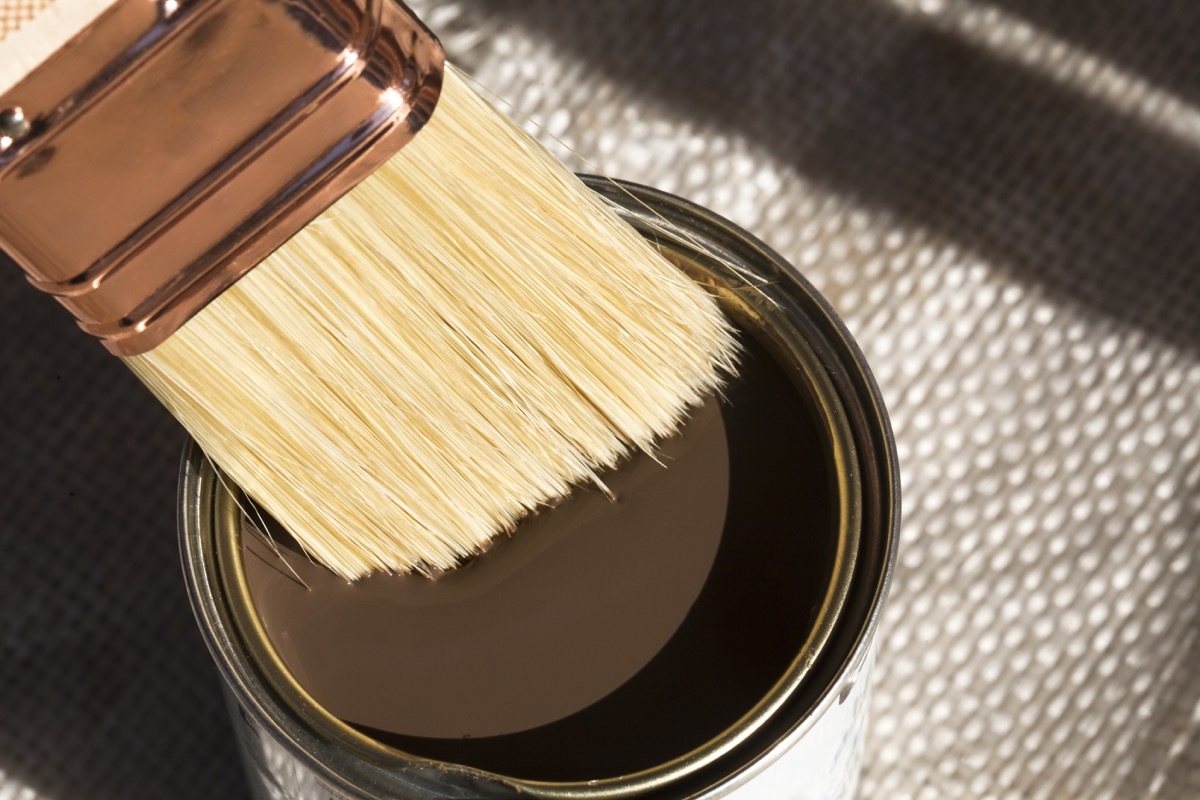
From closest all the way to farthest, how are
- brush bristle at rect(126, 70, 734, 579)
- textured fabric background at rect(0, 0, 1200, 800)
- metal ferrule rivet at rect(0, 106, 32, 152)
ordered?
metal ferrule rivet at rect(0, 106, 32, 152) → brush bristle at rect(126, 70, 734, 579) → textured fabric background at rect(0, 0, 1200, 800)

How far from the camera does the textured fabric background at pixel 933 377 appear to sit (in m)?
0.80

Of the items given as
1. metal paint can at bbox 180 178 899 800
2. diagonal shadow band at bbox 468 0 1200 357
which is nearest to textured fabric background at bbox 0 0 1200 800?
diagonal shadow band at bbox 468 0 1200 357

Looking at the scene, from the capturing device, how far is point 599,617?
55 cm

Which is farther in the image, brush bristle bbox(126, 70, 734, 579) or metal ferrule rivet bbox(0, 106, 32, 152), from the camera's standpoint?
brush bristle bbox(126, 70, 734, 579)

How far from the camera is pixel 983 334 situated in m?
0.85

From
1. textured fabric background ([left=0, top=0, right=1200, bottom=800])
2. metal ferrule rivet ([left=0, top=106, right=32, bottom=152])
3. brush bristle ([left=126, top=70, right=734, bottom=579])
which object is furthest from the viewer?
textured fabric background ([left=0, top=0, right=1200, bottom=800])

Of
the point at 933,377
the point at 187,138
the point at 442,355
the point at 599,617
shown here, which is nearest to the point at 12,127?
the point at 187,138

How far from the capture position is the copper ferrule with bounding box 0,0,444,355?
1.34ft

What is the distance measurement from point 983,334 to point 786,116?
20 cm

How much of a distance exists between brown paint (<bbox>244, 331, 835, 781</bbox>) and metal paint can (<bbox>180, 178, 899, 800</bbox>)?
0.02m

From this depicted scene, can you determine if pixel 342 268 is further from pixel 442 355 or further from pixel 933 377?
pixel 933 377

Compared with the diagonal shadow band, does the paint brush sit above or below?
above

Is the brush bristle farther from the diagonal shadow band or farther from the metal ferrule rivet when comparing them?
the diagonal shadow band

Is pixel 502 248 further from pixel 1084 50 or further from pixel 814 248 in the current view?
pixel 1084 50
